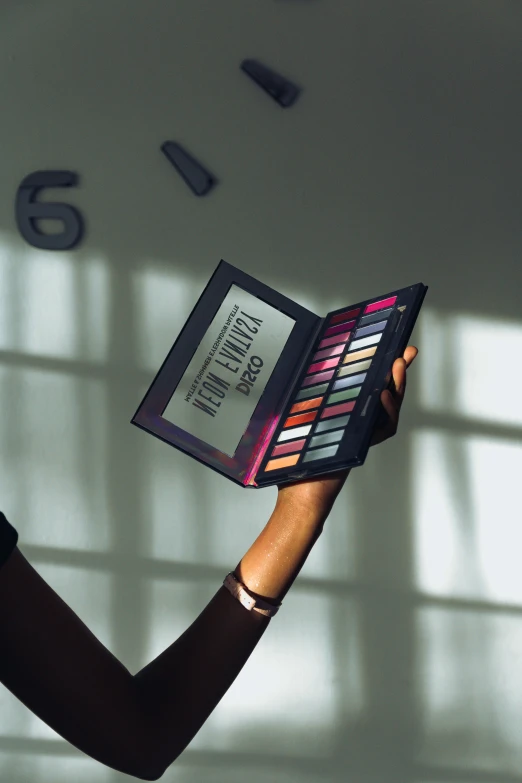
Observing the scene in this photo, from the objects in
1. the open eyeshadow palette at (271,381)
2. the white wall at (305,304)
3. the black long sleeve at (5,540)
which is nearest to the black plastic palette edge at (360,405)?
the open eyeshadow palette at (271,381)

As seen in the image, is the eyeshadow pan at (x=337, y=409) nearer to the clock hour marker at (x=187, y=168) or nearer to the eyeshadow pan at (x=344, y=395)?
the eyeshadow pan at (x=344, y=395)

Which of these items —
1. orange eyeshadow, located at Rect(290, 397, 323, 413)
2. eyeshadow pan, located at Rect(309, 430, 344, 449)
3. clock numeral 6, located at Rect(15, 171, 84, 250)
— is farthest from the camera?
clock numeral 6, located at Rect(15, 171, 84, 250)

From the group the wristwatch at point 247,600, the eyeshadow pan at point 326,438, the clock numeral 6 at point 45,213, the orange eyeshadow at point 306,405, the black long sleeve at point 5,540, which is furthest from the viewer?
the clock numeral 6 at point 45,213

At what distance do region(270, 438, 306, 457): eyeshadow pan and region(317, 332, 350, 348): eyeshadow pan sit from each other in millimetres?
163

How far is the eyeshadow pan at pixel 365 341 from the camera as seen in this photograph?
3.17ft

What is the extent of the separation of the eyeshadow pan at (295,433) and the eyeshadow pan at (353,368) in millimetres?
80

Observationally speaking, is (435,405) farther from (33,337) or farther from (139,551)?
(33,337)

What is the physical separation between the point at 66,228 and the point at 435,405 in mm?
1010

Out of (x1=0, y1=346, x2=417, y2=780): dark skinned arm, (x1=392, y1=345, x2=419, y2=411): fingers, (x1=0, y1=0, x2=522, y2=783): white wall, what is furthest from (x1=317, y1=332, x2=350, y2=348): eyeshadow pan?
→ (x1=0, y1=0, x2=522, y2=783): white wall

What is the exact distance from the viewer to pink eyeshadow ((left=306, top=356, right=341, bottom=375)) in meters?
0.99

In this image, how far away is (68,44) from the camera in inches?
77.4

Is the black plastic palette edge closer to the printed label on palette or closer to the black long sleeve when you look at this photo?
the printed label on palette

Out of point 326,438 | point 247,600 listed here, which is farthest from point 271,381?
point 247,600

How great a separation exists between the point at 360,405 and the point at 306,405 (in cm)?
11
